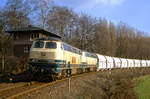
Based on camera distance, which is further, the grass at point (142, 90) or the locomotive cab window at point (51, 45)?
the grass at point (142, 90)

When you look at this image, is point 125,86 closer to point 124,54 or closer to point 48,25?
point 48,25

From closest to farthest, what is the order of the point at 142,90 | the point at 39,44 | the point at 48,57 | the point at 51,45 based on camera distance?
the point at 48,57 → the point at 51,45 → the point at 39,44 → the point at 142,90

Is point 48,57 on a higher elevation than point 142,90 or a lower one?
higher

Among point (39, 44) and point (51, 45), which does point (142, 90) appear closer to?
point (51, 45)

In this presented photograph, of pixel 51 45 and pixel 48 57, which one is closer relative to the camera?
pixel 48 57

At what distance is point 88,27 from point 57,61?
59.6 meters

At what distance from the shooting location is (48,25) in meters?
66.4

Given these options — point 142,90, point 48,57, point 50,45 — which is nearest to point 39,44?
point 50,45

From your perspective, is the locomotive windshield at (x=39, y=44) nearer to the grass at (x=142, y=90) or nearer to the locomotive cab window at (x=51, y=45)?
the locomotive cab window at (x=51, y=45)

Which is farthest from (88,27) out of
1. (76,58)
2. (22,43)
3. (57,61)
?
(57,61)

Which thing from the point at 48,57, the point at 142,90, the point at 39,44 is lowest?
the point at 142,90

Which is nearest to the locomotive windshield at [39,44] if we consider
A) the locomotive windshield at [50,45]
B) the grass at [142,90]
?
the locomotive windshield at [50,45]

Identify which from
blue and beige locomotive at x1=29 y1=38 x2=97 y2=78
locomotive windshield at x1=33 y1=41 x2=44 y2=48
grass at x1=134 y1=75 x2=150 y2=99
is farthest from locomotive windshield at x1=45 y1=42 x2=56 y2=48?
grass at x1=134 y1=75 x2=150 y2=99

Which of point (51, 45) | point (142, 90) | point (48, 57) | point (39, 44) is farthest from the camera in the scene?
A: point (142, 90)
